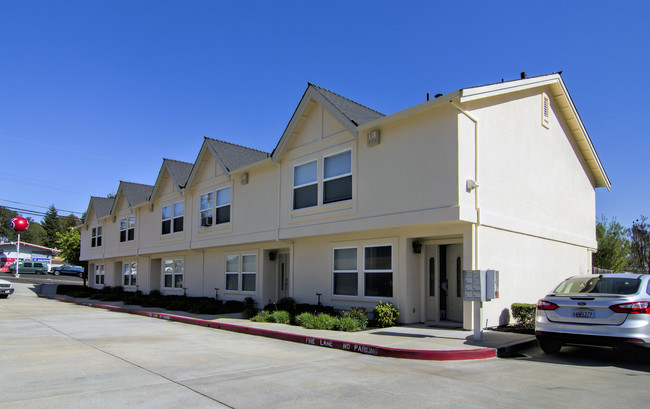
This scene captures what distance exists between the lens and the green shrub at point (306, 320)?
12945mm

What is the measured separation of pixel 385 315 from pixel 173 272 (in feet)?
50.5

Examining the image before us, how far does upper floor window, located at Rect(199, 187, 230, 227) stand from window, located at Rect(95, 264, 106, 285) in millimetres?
16927

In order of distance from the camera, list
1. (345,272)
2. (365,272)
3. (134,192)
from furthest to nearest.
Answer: (134,192) → (345,272) → (365,272)

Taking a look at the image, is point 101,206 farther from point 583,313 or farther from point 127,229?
point 583,313

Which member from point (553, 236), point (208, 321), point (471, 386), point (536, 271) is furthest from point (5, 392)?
point (553, 236)

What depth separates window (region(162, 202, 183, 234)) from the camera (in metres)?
23.8

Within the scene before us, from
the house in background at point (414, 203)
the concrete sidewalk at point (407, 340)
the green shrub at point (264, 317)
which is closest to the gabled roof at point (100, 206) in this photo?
the house in background at point (414, 203)

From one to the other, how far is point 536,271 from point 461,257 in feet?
10.0

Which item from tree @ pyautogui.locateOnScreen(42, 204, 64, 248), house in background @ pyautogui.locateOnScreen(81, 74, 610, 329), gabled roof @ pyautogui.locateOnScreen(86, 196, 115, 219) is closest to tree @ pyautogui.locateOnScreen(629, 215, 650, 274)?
house in background @ pyautogui.locateOnScreen(81, 74, 610, 329)

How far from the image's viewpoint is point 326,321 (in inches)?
498

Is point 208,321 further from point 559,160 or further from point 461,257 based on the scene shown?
point 559,160

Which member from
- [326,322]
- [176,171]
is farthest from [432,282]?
[176,171]

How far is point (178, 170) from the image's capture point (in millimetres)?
24562

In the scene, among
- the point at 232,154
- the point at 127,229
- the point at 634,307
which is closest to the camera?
the point at 634,307
